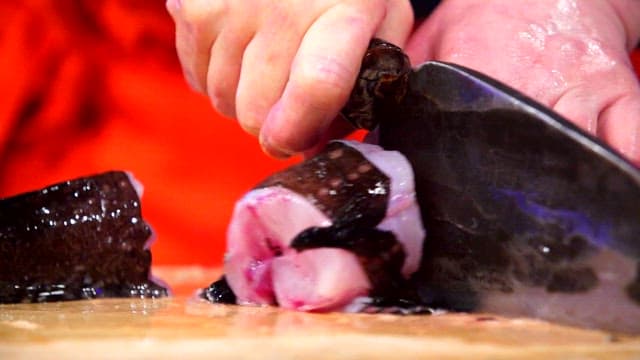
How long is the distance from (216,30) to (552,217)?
32.2 inches

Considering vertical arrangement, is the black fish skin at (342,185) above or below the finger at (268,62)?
below

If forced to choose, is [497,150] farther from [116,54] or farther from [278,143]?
[116,54]

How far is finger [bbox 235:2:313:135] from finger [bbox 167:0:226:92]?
99 mm

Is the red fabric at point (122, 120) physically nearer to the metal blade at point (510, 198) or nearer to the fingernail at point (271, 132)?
the fingernail at point (271, 132)

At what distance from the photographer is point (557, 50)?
5.98 feet

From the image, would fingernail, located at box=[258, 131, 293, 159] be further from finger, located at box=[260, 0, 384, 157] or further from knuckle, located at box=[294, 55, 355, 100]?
knuckle, located at box=[294, 55, 355, 100]

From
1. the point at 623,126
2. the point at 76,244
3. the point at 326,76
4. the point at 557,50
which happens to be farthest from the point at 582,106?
the point at 76,244

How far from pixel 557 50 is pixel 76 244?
1021mm

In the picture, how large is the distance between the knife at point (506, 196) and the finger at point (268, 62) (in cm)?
18

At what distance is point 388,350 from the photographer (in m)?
0.92

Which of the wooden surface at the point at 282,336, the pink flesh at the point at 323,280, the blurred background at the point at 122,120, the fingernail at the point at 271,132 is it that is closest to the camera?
the wooden surface at the point at 282,336

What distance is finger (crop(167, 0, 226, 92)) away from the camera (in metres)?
1.70

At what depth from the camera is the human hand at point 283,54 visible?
142 cm

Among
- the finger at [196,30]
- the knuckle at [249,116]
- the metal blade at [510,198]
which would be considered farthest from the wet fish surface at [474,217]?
the finger at [196,30]
